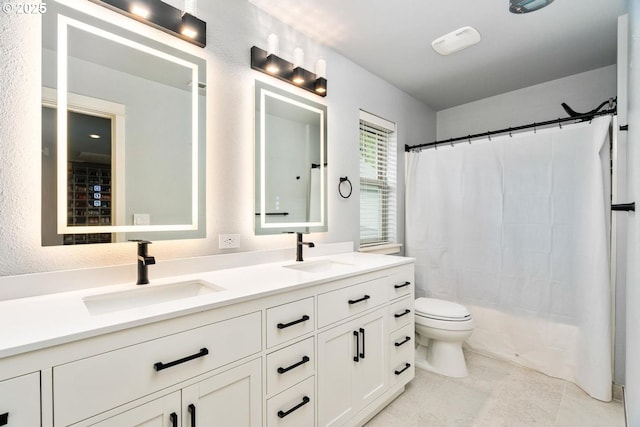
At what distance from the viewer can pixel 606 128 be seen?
193 cm

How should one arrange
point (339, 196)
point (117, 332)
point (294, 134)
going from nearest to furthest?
1. point (117, 332)
2. point (294, 134)
3. point (339, 196)

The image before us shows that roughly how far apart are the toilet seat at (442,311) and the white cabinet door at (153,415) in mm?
1821

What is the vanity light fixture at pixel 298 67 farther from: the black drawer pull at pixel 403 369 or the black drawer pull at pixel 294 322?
the black drawer pull at pixel 403 369

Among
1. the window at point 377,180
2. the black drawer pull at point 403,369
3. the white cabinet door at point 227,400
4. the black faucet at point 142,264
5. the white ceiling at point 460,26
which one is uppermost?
the white ceiling at point 460,26

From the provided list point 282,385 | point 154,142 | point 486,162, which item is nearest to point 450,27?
point 486,162

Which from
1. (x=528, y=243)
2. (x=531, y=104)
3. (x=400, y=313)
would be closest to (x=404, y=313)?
(x=400, y=313)

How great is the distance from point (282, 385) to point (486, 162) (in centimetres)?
228

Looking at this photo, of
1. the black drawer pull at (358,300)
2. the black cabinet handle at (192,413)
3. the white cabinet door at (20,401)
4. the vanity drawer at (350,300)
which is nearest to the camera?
the white cabinet door at (20,401)

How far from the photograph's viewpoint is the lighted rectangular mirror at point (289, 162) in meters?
1.82

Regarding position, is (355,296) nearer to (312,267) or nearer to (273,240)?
(312,267)

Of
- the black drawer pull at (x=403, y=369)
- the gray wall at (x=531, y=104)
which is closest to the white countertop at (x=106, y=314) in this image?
the black drawer pull at (x=403, y=369)

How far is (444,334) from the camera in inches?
85.1

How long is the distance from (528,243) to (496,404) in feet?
3.78

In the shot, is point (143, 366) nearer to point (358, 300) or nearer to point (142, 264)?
point (142, 264)
